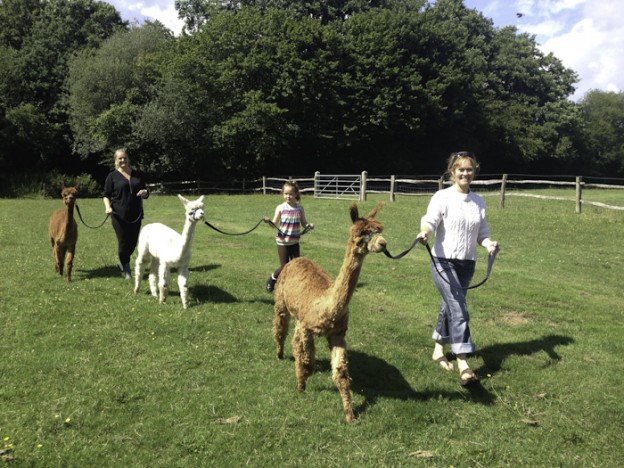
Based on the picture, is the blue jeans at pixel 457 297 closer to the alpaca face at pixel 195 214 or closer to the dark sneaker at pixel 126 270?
the alpaca face at pixel 195 214

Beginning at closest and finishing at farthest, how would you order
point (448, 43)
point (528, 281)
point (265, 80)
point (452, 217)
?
point (452, 217) → point (528, 281) → point (265, 80) → point (448, 43)

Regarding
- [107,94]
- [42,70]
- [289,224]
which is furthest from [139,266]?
[42,70]

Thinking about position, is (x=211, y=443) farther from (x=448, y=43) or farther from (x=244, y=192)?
(x=448, y=43)

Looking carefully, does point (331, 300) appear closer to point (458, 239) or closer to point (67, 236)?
point (458, 239)

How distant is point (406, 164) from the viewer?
3722 centimetres

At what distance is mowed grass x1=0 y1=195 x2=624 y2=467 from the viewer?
353cm

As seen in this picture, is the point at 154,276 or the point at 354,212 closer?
the point at 354,212

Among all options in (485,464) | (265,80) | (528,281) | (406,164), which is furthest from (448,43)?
(485,464)

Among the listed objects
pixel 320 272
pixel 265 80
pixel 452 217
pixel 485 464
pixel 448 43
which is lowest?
pixel 485 464

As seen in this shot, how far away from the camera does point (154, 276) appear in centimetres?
700

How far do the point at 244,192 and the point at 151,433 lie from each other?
2899cm

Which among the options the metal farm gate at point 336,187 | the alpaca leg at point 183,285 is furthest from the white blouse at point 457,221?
the metal farm gate at point 336,187

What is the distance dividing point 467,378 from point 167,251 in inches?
168

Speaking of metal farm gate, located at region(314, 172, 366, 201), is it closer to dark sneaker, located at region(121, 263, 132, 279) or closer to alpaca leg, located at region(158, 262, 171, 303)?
dark sneaker, located at region(121, 263, 132, 279)
